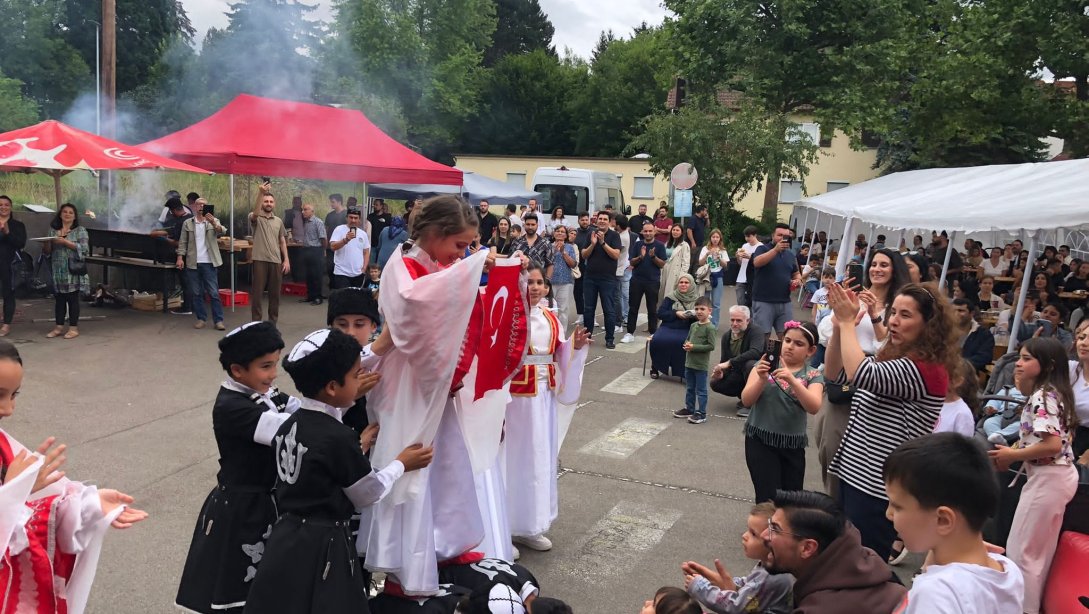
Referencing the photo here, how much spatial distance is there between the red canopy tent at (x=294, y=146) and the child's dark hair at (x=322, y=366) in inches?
375

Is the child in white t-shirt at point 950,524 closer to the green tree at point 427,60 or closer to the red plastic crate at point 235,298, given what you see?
the red plastic crate at point 235,298

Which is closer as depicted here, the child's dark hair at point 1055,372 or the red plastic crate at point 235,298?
the child's dark hair at point 1055,372

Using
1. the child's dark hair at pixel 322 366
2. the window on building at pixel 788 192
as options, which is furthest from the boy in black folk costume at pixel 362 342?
the window on building at pixel 788 192

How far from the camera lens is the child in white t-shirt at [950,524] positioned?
6.32 ft

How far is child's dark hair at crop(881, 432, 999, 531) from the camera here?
2.01m

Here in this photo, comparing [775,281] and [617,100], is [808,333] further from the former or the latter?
[617,100]

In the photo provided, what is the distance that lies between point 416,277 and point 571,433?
4.40m

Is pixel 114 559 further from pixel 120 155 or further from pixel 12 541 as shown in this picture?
pixel 120 155

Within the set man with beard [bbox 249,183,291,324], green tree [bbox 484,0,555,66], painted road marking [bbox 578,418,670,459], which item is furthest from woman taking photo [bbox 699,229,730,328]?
green tree [bbox 484,0,555,66]

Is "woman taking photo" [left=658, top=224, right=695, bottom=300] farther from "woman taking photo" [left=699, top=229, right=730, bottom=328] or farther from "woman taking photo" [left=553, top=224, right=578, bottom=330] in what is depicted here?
"woman taking photo" [left=553, top=224, right=578, bottom=330]

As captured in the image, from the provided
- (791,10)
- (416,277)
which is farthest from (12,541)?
(791,10)

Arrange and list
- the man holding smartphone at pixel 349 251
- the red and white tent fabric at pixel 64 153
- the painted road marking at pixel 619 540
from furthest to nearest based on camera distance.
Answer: the man holding smartphone at pixel 349 251
the red and white tent fabric at pixel 64 153
the painted road marking at pixel 619 540

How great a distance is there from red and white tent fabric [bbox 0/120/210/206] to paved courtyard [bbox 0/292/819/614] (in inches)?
80.8

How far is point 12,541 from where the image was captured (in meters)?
2.32
